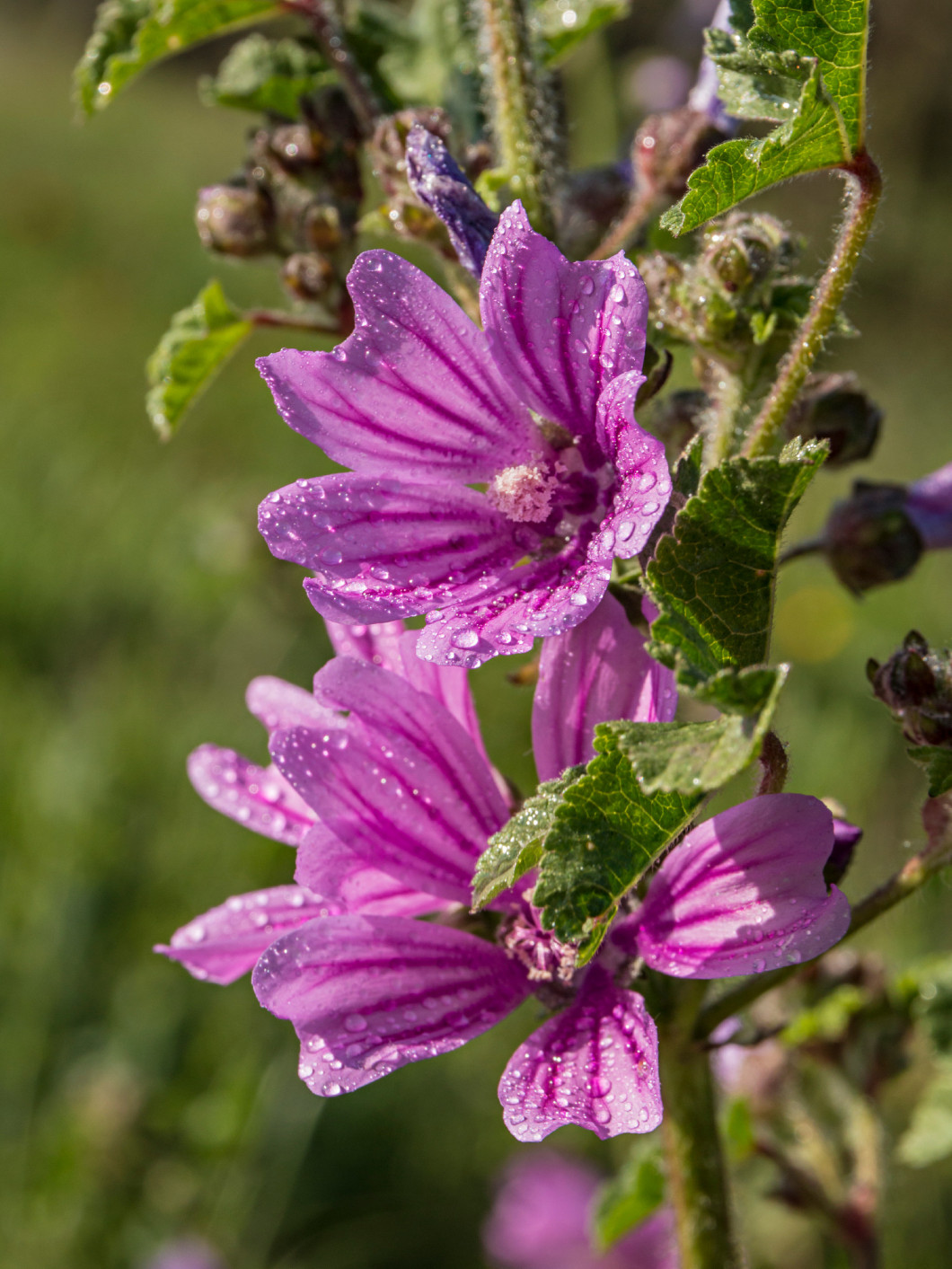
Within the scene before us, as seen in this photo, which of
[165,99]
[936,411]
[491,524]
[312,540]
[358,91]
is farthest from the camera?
[165,99]

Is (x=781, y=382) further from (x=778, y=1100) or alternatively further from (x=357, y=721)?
(x=778, y=1100)

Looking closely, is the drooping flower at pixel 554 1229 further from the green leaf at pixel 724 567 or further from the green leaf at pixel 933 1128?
the green leaf at pixel 724 567

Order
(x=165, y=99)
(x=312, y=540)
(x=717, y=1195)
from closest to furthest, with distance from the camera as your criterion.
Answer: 1. (x=312, y=540)
2. (x=717, y=1195)
3. (x=165, y=99)

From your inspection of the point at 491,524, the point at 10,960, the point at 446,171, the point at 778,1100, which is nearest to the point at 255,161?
the point at 446,171

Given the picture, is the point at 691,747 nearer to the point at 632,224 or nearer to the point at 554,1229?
the point at 632,224

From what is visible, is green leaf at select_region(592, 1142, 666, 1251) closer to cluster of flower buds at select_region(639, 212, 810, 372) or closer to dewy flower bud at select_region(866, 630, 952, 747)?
dewy flower bud at select_region(866, 630, 952, 747)

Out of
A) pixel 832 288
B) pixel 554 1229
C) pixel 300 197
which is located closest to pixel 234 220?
pixel 300 197
